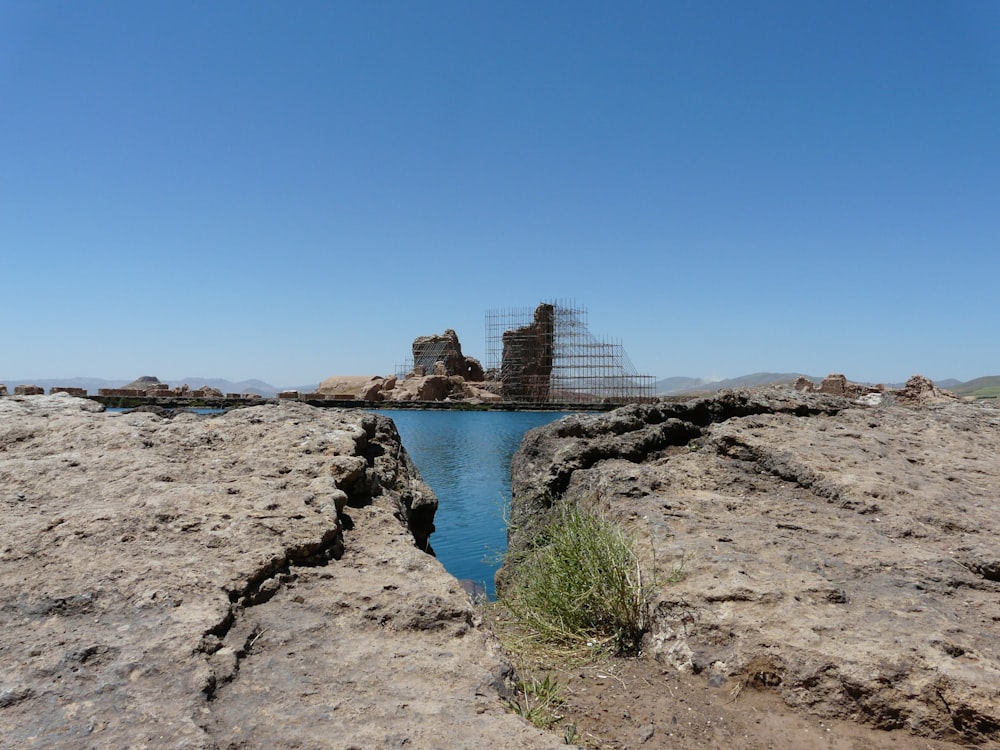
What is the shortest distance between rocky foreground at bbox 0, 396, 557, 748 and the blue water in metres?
1.75

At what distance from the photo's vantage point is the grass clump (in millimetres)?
3059

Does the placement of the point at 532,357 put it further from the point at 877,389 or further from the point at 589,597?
the point at 589,597

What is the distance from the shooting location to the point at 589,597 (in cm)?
A: 321

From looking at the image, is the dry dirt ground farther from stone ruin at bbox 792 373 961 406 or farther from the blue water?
stone ruin at bbox 792 373 961 406

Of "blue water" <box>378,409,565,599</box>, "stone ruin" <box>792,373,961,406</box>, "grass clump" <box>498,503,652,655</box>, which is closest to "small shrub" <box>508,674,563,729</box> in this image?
"grass clump" <box>498,503,652,655</box>

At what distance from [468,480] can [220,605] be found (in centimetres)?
1357

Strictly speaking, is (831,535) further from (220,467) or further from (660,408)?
(220,467)

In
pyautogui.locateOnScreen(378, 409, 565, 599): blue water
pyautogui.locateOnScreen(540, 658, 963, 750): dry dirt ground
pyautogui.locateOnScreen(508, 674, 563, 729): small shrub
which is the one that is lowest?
pyautogui.locateOnScreen(378, 409, 565, 599): blue water

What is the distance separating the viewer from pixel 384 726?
170cm

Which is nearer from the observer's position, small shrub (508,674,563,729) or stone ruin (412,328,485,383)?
small shrub (508,674,563,729)

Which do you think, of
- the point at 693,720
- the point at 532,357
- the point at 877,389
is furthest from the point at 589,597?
the point at 532,357

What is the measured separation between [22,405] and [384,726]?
11.3ft

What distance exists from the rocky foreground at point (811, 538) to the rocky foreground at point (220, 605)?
970mm

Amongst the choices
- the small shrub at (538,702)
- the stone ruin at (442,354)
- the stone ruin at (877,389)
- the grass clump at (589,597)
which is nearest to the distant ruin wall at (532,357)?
the stone ruin at (442,354)
